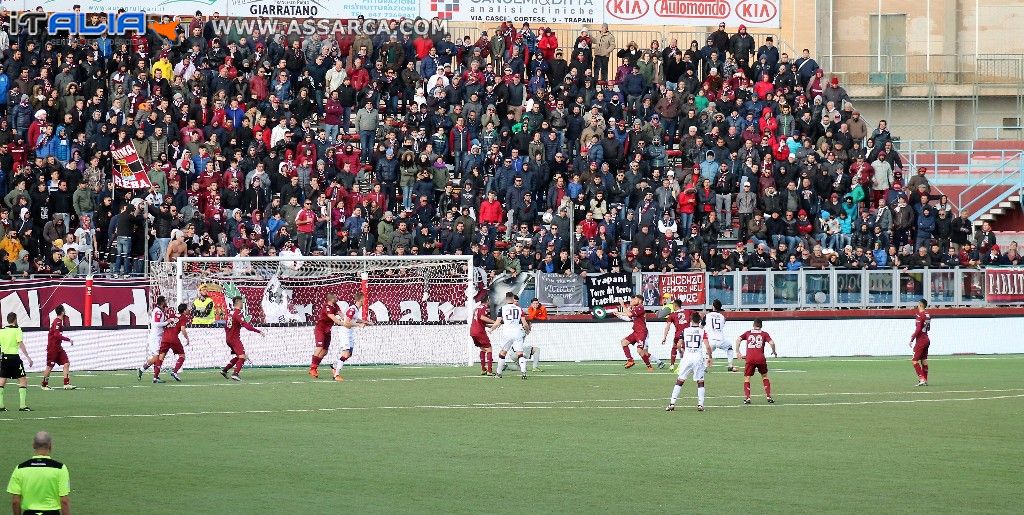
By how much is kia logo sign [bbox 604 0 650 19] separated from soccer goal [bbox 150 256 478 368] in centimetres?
1234

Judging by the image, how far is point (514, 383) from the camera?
100ft

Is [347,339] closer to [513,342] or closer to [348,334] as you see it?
[348,334]

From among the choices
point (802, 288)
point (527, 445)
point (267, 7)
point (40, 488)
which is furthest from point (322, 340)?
point (40, 488)

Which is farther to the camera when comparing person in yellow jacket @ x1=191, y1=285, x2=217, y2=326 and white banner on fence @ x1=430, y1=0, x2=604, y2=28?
white banner on fence @ x1=430, y1=0, x2=604, y2=28

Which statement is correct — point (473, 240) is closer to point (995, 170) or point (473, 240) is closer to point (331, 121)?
point (331, 121)

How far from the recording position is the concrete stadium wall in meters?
34.6

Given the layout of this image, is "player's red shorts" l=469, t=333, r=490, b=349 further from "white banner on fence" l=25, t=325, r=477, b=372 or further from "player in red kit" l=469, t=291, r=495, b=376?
"white banner on fence" l=25, t=325, r=477, b=372

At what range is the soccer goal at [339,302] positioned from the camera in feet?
116

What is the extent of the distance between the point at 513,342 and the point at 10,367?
1086 cm

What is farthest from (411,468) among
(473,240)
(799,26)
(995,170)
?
(799,26)

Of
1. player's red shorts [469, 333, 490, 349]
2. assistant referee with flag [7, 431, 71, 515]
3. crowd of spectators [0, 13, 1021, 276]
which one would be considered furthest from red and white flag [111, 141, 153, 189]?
assistant referee with flag [7, 431, 71, 515]

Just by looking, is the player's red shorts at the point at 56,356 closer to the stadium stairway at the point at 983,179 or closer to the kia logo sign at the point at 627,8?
the kia logo sign at the point at 627,8

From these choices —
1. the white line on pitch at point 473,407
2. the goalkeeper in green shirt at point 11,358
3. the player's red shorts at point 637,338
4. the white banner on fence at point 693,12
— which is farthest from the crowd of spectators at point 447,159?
the white line on pitch at point 473,407

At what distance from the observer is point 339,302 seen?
37.0 meters
